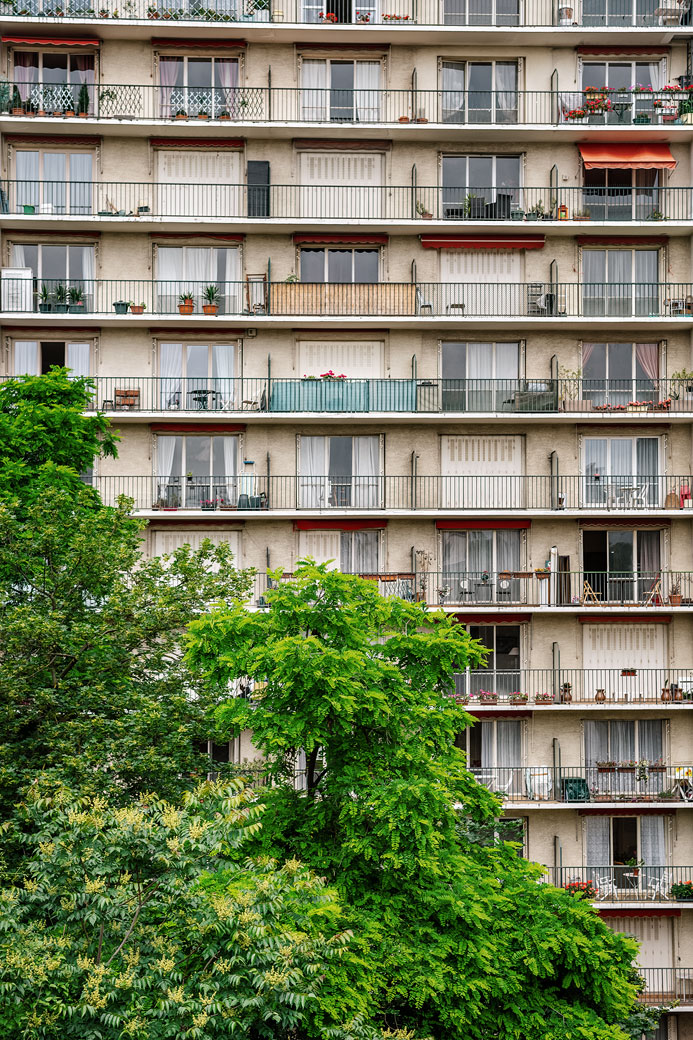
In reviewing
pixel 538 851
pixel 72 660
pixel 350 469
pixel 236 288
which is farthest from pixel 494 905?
pixel 236 288

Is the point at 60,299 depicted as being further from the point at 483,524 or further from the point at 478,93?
the point at 483,524

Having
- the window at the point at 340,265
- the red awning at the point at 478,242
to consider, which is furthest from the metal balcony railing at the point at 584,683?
the red awning at the point at 478,242

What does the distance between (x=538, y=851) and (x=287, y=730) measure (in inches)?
683

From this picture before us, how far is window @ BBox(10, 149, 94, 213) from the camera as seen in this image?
128 ft

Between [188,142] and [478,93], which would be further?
[478,93]

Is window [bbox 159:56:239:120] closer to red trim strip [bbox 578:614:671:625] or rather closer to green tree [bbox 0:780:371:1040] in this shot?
red trim strip [bbox 578:614:671:625]

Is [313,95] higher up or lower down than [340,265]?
higher up

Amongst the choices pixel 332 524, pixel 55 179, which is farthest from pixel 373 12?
pixel 332 524

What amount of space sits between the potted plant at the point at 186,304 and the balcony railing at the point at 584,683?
1447cm

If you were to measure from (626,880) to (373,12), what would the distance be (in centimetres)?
Answer: 2914

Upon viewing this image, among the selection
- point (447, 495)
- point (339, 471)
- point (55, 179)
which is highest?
point (55, 179)

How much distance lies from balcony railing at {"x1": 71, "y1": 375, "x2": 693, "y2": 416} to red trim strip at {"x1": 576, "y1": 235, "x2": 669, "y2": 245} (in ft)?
15.3

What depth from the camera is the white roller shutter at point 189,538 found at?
38.6m

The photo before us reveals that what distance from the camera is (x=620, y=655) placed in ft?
127
